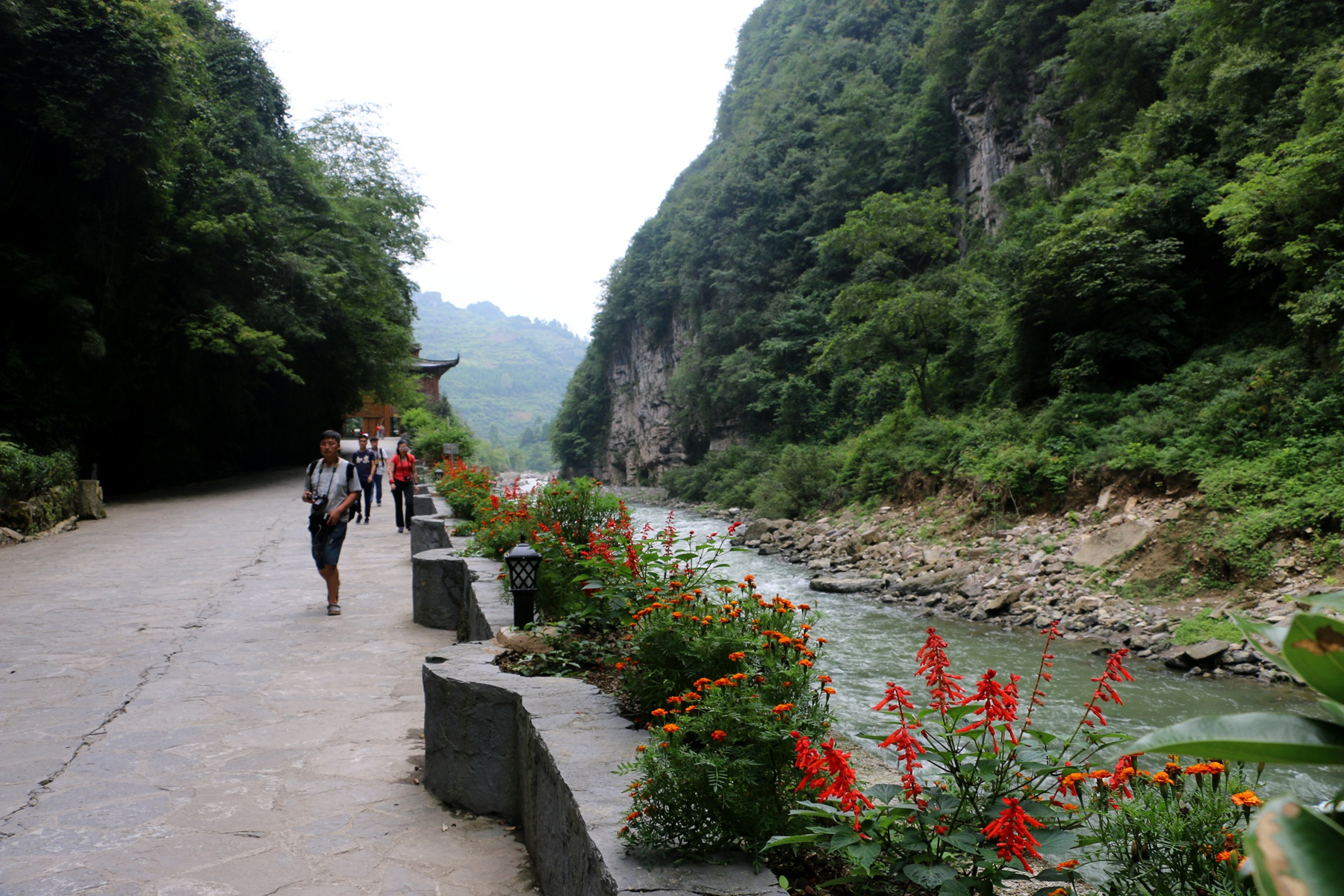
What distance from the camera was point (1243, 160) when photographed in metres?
13.7

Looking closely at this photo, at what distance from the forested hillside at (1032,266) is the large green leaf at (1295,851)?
11562 millimetres

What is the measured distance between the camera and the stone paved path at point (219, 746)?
300 centimetres

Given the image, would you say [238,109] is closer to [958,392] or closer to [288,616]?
[288,616]

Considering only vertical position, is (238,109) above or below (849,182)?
below

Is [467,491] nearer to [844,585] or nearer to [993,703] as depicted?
[844,585]

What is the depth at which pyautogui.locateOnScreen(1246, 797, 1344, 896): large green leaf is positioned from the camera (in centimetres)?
52

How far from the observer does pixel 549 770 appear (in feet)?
9.16

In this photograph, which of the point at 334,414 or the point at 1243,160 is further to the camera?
the point at 334,414

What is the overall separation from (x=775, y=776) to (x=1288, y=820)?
6.03ft

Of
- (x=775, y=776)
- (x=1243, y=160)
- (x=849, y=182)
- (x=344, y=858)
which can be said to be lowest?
(x=344, y=858)

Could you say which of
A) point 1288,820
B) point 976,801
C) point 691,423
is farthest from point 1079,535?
point 691,423

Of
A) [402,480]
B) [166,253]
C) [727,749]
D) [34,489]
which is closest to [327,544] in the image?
[402,480]

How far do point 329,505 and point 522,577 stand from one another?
11.1 ft

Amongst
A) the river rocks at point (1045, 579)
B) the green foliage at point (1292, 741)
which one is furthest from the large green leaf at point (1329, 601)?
the river rocks at point (1045, 579)
